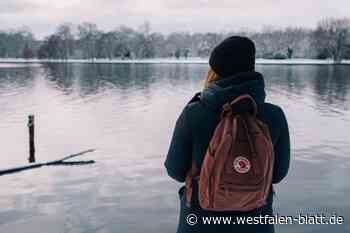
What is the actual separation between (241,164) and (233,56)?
71 centimetres

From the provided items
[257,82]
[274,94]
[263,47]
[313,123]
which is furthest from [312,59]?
[257,82]

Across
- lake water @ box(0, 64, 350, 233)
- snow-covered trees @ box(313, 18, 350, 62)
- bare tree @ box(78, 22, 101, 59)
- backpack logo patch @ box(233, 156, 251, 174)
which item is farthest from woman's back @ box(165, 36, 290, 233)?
bare tree @ box(78, 22, 101, 59)

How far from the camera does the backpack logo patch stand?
2639 millimetres

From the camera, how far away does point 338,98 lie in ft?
108

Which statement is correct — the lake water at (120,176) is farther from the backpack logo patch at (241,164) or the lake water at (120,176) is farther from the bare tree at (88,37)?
the bare tree at (88,37)

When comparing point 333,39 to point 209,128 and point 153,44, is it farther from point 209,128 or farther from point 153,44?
point 209,128

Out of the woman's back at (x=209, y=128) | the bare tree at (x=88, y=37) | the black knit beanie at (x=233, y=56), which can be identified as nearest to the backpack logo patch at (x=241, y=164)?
the woman's back at (x=209, y=128)

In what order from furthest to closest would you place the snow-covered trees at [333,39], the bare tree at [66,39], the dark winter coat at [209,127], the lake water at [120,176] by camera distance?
the bare tree at [66,39] < the snow-covered trees at [333,39] < the lake water at [120,176] < the dark winter coat at [209,127]

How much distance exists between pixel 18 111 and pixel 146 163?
50.2 ft

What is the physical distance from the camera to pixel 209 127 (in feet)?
9.12

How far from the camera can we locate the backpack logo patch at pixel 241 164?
2.64 m

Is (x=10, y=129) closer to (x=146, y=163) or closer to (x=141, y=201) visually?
(x=146, y=163)

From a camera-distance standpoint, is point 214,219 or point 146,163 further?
point 146,163

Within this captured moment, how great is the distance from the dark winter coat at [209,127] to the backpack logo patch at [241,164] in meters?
0.27
